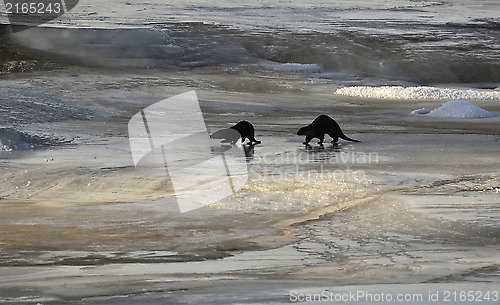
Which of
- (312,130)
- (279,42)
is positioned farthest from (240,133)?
(279,42)

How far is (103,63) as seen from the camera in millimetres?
24891

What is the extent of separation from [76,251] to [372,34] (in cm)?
2679

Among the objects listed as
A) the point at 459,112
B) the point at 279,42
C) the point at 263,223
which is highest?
the point at 263,223

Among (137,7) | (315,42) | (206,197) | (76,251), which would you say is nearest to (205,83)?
(315,42)

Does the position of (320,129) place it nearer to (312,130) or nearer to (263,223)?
(312,130)

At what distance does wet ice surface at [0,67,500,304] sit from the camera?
19.1ft

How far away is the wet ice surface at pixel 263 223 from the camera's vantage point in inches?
229

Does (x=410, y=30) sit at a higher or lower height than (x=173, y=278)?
lower

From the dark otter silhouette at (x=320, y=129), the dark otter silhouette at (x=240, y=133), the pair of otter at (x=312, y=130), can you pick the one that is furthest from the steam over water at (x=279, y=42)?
the dark otter silhouette at (x=320, y=129)

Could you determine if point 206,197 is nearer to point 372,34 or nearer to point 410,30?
point 372,34

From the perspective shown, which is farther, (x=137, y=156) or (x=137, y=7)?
(x=137, y=7)

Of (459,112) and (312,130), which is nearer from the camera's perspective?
(312,130)

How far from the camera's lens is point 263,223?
798 cm

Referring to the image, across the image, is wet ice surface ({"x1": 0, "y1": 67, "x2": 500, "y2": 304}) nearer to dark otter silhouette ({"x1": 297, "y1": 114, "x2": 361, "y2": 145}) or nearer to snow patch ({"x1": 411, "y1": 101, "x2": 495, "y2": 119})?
dark otter silhouette ({"x1": 297, "y1": 114, "x2": 361, "y2": 145})
